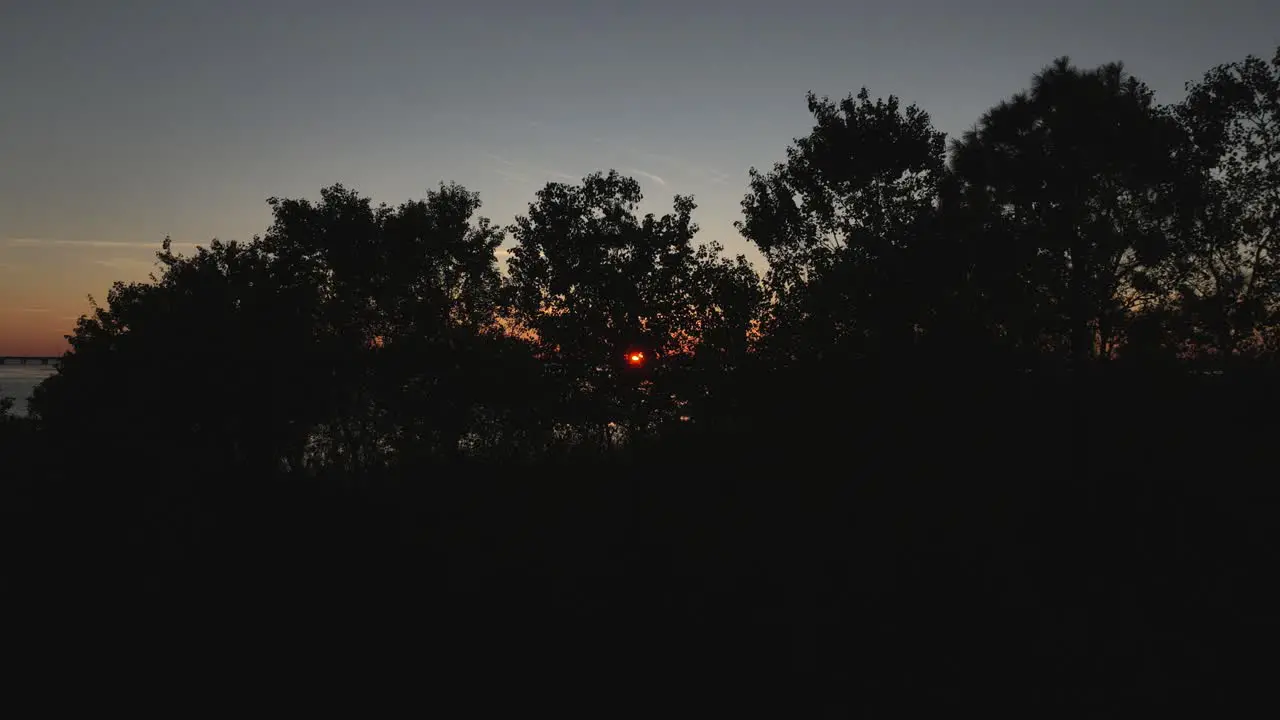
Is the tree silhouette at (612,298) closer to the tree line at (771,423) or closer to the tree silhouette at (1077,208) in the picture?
the tree line at (771,423)

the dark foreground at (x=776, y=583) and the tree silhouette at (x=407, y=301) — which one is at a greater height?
the tree silhouette at (x=407, y=301)

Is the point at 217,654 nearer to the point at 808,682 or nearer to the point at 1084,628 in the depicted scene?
the point at 808,682

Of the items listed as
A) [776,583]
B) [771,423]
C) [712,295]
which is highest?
[712,295]

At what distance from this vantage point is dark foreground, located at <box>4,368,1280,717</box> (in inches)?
358

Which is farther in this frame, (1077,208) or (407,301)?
(407,301)

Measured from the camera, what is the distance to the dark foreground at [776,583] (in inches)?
358

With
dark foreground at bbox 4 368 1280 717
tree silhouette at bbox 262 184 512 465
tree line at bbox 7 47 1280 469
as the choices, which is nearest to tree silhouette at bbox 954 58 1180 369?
tree line at bbox 7 47 1280 469

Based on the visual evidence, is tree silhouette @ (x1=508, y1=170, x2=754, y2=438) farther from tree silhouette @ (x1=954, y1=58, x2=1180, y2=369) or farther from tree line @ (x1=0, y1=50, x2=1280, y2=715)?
tree silhouette @ (x1=954, y1=58, x2=1180, y2=369)

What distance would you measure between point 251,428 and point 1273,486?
39.0 m

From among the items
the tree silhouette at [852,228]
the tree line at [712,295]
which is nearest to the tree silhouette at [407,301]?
the tree line at [712,295]

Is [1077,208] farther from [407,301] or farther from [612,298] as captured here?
[407,301]

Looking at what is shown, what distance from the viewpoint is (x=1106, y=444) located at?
47.2ft

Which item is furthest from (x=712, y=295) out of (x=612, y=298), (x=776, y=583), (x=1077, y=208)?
(x=776, y=583)

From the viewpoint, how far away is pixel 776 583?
38.5 feet
